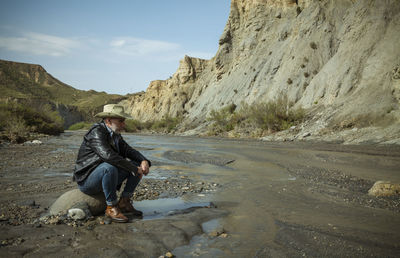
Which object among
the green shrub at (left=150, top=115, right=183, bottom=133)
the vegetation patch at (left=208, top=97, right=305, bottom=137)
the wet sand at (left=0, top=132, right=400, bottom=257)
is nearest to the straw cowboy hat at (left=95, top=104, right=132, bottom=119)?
the wet sand at (left=0, top=132, right=400, bottom=257)

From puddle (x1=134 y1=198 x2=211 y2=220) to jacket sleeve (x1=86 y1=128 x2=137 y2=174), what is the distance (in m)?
0.87

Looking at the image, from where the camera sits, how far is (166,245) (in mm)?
3287

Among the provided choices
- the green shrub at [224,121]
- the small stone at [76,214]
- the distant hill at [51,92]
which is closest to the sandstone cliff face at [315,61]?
the green shrub at [224,121]

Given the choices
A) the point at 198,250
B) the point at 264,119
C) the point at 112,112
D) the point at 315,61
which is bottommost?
the point at 198,250

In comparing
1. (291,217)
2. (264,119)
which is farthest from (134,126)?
(291,217)

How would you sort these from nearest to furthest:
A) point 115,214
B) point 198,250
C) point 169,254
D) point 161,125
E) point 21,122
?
point 169,254 → point 198,250 → point 115,214 → point 21,122 → point 161,125

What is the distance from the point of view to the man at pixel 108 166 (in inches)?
161

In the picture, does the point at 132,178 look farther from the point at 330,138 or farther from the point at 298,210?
the point at 330,138

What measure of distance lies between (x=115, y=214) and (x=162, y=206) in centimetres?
118

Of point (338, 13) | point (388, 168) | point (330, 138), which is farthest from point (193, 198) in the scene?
point (338, 13)

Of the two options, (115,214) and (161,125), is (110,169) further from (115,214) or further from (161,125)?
(161,125)

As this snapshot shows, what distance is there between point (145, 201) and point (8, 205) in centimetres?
239

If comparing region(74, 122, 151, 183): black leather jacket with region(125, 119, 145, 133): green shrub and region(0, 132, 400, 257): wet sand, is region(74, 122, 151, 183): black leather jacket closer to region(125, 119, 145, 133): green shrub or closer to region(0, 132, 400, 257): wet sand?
region(0, 132, 400, 257): wet sand

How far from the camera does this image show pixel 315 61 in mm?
32844
